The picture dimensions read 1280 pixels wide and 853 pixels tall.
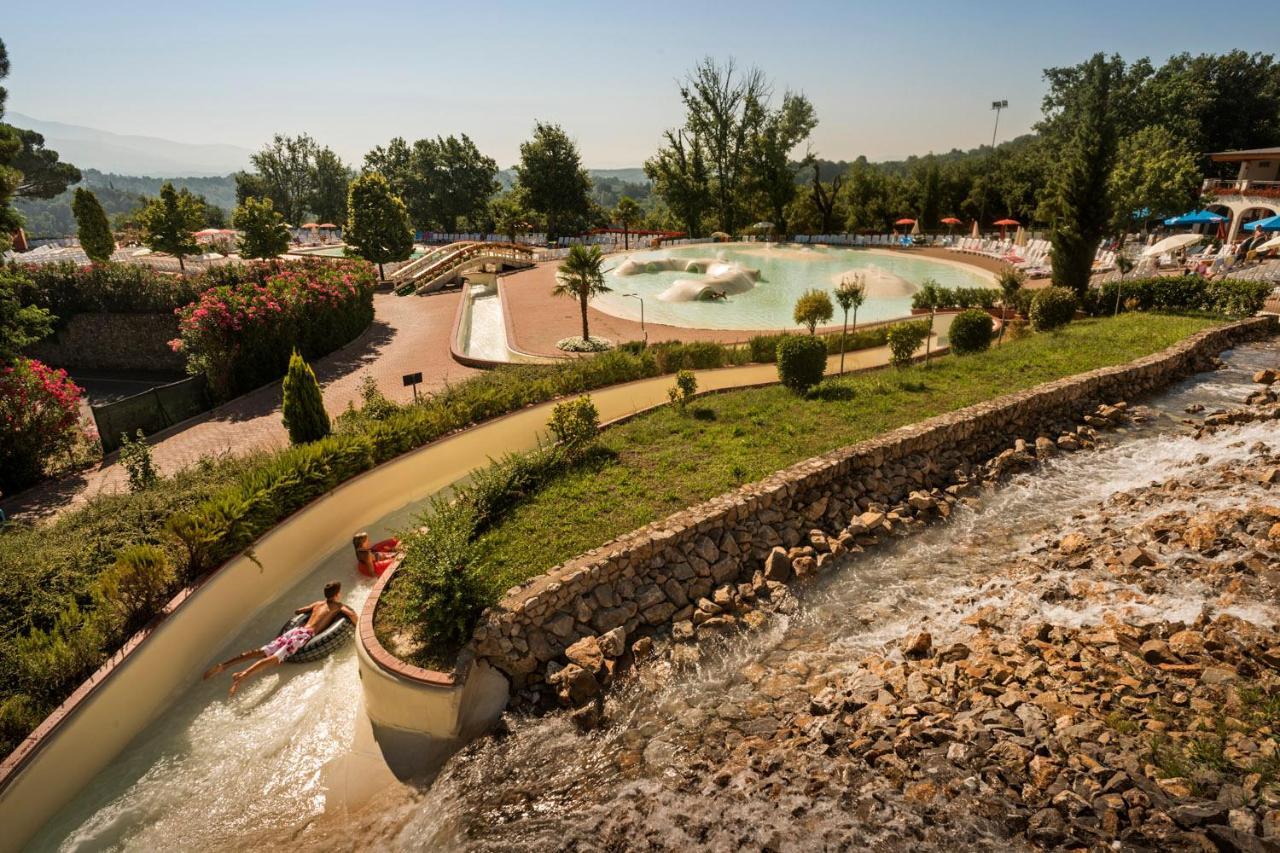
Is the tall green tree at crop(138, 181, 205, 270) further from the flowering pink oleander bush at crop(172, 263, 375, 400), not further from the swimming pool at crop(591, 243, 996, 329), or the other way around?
the swimming pool at crop(591, 243, 996, 329)

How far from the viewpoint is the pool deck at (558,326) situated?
79.5ft

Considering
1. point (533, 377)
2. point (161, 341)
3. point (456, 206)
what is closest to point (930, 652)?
point (533, 377)

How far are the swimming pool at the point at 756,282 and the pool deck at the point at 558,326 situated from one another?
1426 mm

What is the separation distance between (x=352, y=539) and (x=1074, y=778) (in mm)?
12067

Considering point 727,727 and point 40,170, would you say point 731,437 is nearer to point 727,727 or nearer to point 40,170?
point 727,727

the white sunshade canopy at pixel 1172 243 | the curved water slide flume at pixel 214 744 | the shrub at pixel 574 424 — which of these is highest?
the white sunshade canopy at pixel 1172 243

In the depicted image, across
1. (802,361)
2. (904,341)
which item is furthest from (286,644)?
(904,341)

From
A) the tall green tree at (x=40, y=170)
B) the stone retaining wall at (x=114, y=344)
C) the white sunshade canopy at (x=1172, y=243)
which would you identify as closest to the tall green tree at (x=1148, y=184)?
the white sunshade canopy at (x=1172, y=243)

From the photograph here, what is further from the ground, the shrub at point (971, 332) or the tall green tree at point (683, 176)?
the tall green tree at point (683, 176)

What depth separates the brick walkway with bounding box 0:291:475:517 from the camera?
46.2 ft

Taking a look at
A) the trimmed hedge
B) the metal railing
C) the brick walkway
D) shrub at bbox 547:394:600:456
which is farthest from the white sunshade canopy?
the brick walkway

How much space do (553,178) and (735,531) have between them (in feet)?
174

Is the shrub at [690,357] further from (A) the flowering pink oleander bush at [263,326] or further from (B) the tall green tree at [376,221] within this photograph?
(B) the tall green tree at [376,221]

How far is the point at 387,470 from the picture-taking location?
13.4 m
